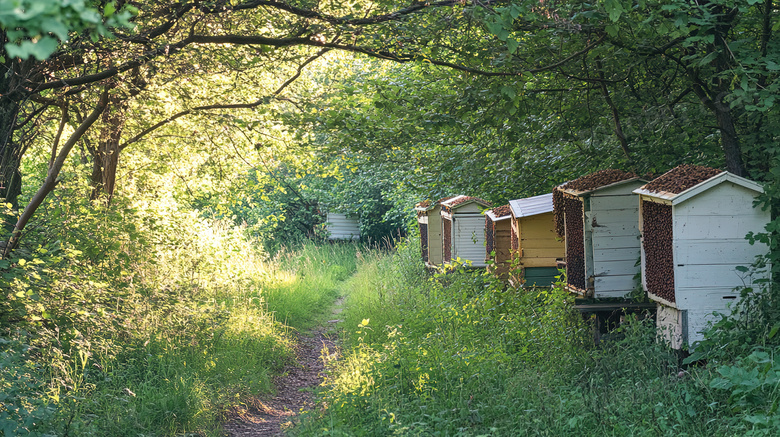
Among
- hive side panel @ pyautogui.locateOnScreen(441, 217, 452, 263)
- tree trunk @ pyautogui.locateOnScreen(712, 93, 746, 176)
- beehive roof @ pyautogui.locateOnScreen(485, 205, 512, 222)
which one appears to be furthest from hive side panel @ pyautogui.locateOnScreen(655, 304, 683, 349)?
hive side panel @ pyautogui.locateOnScreen(441, 217, 452, 263)

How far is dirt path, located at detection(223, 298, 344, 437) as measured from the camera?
240 inches

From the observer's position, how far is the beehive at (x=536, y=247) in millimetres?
8281

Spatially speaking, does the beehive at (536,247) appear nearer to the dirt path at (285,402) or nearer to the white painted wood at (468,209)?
the white painted wood at (468,209)

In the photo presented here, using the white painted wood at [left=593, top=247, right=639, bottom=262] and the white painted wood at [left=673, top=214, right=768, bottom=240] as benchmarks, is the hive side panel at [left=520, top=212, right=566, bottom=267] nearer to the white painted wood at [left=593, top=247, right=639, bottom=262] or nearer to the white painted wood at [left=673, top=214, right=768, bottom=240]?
the white painted wood at [left=593, top=247, right=639, bottom=262]

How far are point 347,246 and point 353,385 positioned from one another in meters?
16.0

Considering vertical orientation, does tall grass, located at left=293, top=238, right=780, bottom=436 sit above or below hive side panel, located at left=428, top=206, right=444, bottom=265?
below

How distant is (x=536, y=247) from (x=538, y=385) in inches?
133

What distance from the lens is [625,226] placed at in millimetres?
6531

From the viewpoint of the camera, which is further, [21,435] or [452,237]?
[452,237]

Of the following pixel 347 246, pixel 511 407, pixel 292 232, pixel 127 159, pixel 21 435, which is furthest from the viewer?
pixel 292 232

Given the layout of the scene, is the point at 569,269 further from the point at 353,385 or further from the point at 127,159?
the point at 127,159

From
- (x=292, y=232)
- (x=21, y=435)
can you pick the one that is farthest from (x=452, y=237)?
(x=292, y=232)

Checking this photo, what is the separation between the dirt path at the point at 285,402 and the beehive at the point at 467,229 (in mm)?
3203

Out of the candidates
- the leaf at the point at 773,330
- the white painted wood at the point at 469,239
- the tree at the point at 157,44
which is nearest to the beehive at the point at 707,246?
the leaf at the point at 773,330
